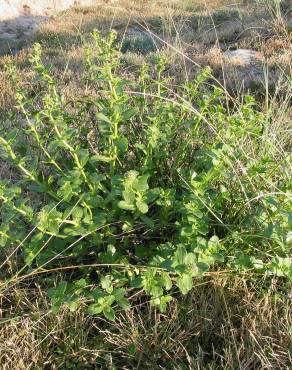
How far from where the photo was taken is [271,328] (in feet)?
5.86

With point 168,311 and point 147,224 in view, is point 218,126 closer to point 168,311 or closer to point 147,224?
point 147,224

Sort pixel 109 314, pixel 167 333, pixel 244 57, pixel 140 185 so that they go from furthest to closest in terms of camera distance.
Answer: pixel 244 57 < pixel 167 333 < pixel 140 185 < pixel 109 314

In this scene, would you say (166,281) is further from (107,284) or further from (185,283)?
(107,284)

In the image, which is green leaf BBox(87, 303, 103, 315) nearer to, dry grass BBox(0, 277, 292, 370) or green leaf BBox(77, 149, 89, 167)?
dry grass BBox(0, 277, 292, 370)

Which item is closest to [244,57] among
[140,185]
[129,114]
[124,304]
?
[129,114]

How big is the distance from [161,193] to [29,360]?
0.89 meters

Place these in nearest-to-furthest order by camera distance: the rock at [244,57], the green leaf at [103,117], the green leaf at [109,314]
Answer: the green leaf at [109,314], the green leaf at [103,117], the rock at [244,57]

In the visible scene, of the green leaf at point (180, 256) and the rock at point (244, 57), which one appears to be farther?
the rock at point (244, 57)

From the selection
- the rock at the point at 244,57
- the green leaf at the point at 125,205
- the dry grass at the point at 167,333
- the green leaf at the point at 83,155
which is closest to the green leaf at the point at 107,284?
the dry grass at the point at 167,333

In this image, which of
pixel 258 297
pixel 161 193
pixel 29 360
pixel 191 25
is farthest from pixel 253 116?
pixel 191 25

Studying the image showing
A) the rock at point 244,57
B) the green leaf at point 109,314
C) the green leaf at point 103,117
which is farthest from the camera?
the rock at point 244,57

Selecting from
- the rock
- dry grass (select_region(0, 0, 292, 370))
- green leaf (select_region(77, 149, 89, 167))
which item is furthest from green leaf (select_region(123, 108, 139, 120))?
the rock

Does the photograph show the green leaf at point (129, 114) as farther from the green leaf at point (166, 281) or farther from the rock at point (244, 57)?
the rock at point (244, 57)

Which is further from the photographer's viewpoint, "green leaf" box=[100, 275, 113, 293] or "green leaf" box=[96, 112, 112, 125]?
"green leaf" box=[96, 112, 112, 125]
